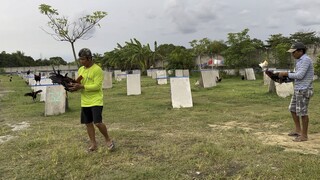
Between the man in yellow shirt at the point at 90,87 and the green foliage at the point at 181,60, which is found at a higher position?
the green foliage at the point at 181,60

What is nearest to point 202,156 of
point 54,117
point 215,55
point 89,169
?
point 89,169

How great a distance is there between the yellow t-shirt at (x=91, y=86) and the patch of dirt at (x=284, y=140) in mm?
2800

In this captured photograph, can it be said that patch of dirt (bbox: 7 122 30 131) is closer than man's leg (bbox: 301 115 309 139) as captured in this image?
No

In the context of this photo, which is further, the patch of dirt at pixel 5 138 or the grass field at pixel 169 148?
the patch of dirt at pixel 5 138

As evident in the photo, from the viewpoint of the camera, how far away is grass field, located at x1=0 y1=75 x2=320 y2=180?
4.76m

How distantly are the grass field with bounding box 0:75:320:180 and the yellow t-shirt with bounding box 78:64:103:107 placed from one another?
773 mm

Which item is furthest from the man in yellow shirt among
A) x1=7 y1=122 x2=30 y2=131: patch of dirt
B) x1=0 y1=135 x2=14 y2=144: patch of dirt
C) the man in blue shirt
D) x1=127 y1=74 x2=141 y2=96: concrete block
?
x1=127 y1=74 x2=141 y2=96: concrete block

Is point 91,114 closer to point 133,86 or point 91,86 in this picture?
point 91,86

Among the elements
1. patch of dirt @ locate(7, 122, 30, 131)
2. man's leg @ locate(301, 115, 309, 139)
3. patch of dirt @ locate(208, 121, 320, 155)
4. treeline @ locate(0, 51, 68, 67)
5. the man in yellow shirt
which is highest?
treeline @ locate(0, 51, 68, 67)

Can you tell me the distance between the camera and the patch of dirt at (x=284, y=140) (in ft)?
18.3

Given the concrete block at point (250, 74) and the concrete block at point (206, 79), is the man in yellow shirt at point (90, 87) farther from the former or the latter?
the concrete block at point (250, 74)

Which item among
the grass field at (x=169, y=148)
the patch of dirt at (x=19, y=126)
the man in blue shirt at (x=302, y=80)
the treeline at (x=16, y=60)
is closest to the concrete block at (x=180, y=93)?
the grass field at (x=169, y=148)

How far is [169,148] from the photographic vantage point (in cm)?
586

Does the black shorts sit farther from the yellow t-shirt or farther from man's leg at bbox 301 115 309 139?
man's leg at bbox 301 115 309 139
